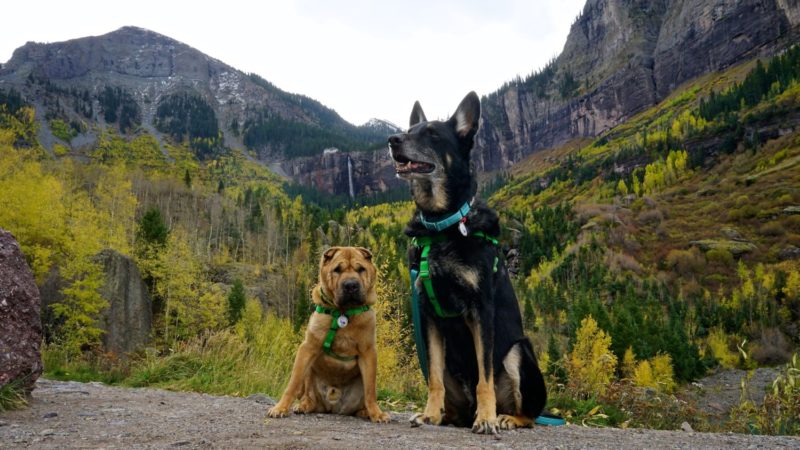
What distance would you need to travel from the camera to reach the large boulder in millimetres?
24183

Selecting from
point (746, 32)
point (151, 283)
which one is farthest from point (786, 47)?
point (151, 283)

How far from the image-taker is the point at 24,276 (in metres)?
5.12

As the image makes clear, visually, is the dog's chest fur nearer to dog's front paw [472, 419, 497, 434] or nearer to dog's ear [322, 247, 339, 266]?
dog's front paw [472, 419, 497, 434]

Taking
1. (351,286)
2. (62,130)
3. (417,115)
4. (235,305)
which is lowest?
(235,305)

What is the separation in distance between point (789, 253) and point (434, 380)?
104938mm

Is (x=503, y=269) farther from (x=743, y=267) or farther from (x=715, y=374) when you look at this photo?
(x=743, y=267)

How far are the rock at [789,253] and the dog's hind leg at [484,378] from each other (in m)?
104

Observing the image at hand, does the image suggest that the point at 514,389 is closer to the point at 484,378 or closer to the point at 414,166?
the point at 484,378

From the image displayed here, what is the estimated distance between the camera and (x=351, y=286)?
4387 millimetres

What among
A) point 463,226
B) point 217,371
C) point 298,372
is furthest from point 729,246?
point 298,372

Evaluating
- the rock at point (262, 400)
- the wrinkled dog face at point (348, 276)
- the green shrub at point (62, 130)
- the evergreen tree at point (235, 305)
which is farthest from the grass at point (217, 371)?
the green shrub at point (62, 130)

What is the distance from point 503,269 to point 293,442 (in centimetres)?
223

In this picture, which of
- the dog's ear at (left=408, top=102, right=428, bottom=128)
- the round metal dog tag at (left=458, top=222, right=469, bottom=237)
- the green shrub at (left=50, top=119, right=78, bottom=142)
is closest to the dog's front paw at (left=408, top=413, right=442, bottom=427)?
the round metal dog tag at (left=458, top=222, right=469, bottom=237)

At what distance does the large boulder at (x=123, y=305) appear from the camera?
24183 mm
